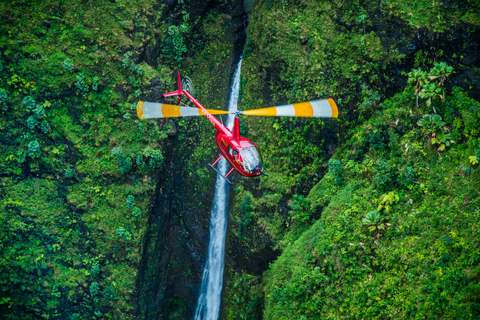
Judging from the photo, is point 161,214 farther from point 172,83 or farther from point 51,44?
point 51,44

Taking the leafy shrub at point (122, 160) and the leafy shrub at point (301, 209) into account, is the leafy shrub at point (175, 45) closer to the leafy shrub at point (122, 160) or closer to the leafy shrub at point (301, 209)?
the leafy shrub at point (122, 160)

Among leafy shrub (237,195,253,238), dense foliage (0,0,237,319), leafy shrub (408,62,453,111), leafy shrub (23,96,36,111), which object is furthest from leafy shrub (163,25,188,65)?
leafy shrub (408,62,453,111)

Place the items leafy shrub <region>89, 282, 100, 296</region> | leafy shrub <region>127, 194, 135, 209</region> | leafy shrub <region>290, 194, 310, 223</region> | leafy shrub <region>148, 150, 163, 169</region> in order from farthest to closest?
leafy shrub <region>148, 150, 163, 169</region> → leafy shrub <region>127, 194, 135, 209</region> → leafy shrub <region>89, 282, 100, 296</region> → leafy shrub <region>290, 194, 310, 223</region>

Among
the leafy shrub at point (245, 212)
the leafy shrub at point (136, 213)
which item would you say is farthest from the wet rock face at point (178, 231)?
the leafy shrub at point (245, 212)

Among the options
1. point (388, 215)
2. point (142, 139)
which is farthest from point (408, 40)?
point (142, 139)

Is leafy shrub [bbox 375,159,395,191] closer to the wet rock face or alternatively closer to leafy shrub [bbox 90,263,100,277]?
the wet rock face

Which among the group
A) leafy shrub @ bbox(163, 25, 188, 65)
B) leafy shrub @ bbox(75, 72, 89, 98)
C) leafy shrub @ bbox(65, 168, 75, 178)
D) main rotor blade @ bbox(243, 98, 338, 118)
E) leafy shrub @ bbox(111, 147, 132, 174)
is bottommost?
leafy shrub @ bbox(65, 168, 75, 178)
